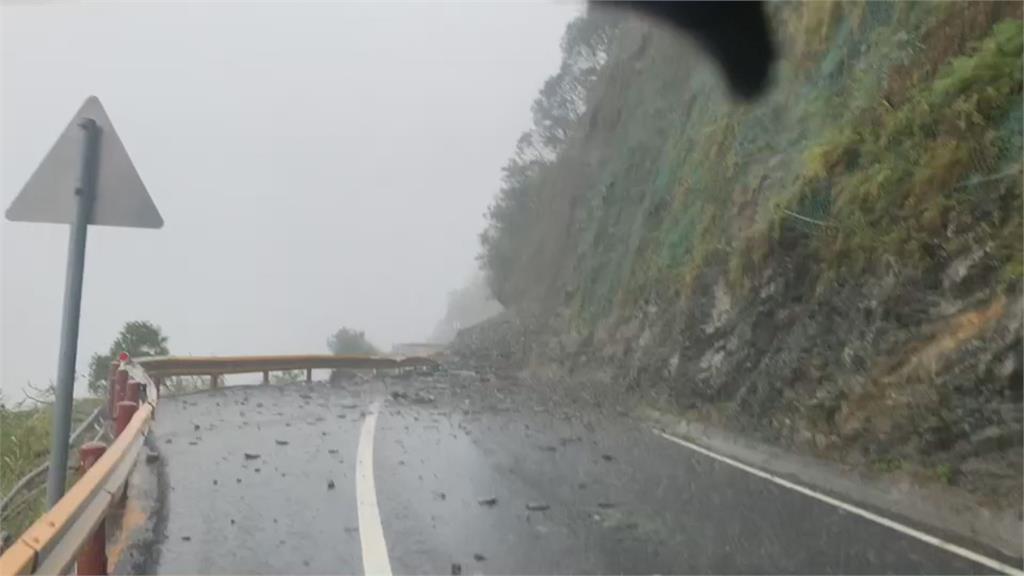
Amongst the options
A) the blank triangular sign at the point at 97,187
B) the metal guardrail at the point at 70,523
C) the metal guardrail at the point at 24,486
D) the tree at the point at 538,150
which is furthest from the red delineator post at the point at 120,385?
the tree at the point at 538,150

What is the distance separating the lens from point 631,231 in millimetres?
27125

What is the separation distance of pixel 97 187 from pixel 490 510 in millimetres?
4067

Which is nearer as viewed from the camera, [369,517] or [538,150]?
[369,517]

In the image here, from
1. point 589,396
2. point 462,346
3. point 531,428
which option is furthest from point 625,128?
point 531,428

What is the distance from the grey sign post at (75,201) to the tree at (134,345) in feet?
42.4

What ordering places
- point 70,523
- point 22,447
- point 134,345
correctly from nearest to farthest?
point 70,523
point 22,447
point 134,345

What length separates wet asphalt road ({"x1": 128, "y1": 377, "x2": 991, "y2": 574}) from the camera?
21.2 ft

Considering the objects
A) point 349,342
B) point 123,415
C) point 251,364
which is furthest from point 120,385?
point 349,342

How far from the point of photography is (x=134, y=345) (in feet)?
66.2

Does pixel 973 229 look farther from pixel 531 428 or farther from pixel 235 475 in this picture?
pixel 235 475

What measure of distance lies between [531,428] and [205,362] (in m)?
8.44

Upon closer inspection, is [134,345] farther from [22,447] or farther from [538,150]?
[538,150]

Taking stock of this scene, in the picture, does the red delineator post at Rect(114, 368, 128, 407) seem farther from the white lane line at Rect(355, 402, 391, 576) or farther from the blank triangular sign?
the blank triangular sign

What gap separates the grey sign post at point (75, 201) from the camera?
5875 millimetres
